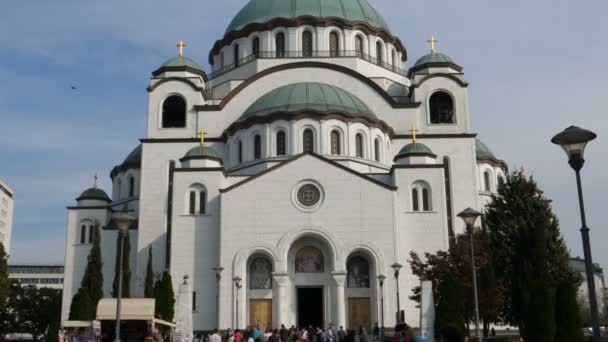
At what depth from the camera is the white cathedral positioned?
33656 mm

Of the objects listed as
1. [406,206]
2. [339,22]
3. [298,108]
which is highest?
[339,22]

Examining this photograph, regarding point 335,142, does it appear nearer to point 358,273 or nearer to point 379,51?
point 358,273

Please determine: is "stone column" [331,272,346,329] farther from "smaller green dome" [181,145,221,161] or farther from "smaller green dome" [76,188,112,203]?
"smaller green dome" [76,188,112,203]

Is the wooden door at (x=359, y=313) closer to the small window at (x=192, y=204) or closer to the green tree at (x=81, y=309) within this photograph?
the small window at (x=192, y=204)

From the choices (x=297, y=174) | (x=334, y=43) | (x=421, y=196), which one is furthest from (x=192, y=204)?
(x=334, y=43)

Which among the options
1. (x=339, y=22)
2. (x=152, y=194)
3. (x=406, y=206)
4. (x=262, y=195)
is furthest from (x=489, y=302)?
(x=339, y=22)

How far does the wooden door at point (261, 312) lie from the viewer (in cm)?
3347

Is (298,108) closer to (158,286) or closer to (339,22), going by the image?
Answer: (339,22)

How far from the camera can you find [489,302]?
88.6ft

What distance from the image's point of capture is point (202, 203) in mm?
35594

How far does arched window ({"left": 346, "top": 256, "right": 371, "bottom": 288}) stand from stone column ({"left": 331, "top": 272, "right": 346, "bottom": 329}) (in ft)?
3.47

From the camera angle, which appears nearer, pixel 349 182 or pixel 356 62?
pixel 349 182

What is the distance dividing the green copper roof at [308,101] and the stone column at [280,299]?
30.2ft

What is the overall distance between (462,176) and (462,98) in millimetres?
4927
